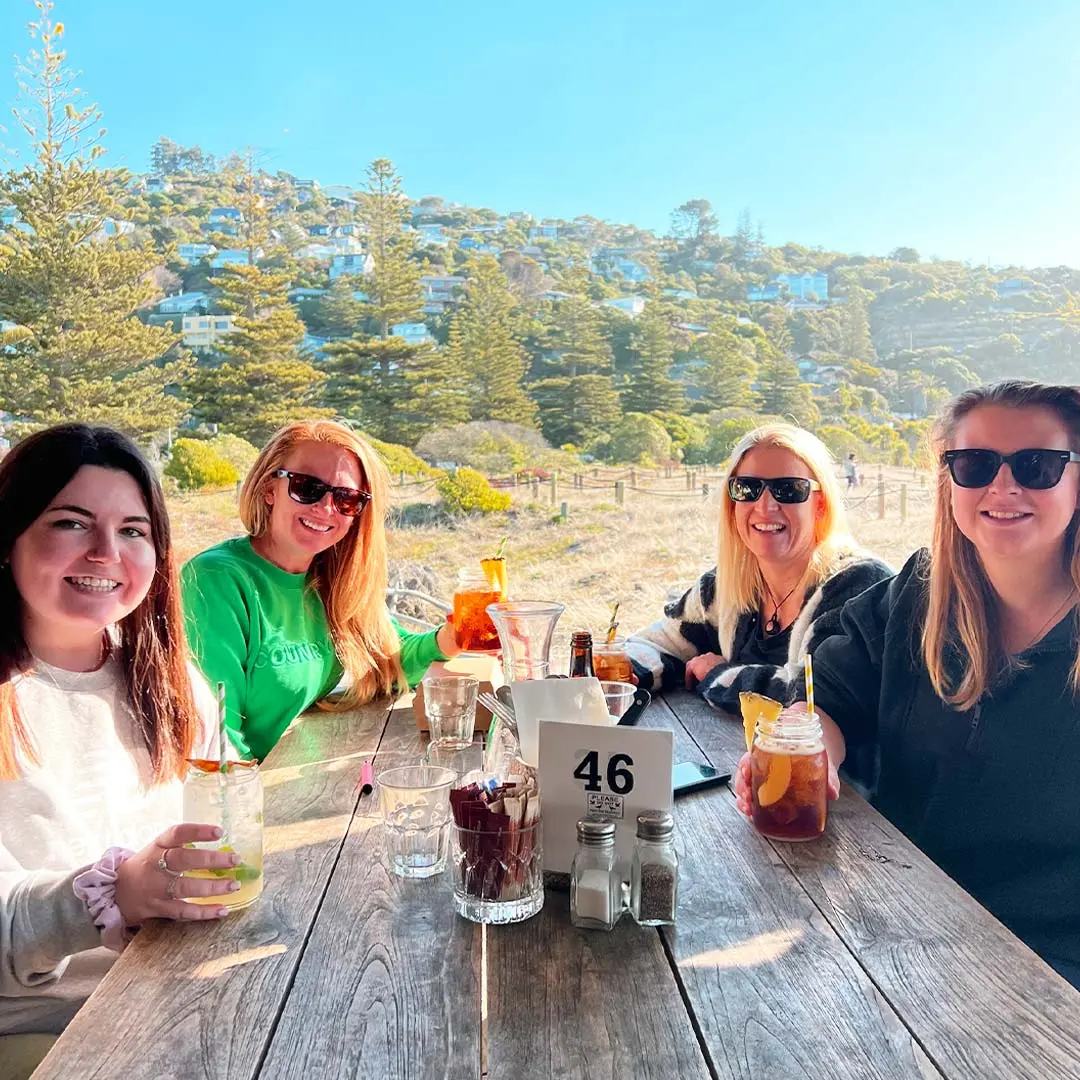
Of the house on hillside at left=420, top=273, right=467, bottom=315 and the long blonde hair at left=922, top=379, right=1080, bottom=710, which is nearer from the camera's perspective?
the long blonde hair at left=922, top=379, right=1080, bottom=710

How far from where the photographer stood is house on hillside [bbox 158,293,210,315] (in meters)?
9.34

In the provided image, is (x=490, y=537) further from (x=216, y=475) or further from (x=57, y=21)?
(x=57, y=21)

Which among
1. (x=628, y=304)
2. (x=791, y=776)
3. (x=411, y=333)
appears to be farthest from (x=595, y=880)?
(x=411, y=333)

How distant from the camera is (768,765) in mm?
1159

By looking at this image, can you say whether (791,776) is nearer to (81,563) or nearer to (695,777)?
(695,777)

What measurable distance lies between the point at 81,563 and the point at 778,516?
1.32m

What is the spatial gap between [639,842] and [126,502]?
83cm

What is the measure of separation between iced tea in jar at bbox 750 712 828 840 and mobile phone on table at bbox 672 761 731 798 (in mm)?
174

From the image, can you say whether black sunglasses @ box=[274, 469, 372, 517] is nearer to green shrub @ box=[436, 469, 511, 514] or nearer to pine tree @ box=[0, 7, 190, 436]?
green shrub @ box=[436, 469, 511, 514]

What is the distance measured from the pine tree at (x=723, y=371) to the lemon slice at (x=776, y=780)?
6.65 meters

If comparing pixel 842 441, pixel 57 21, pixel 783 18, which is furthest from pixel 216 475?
pixel 783 18

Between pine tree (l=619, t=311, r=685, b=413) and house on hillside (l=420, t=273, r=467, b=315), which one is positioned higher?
house on hillside (l=420, t=273, r=467, b=315)

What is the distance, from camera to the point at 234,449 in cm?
891

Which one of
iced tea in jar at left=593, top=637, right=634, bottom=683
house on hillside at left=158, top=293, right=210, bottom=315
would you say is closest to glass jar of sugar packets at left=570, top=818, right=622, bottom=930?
iced tea in jar at left=593, top=637, right=634, bottom=683
